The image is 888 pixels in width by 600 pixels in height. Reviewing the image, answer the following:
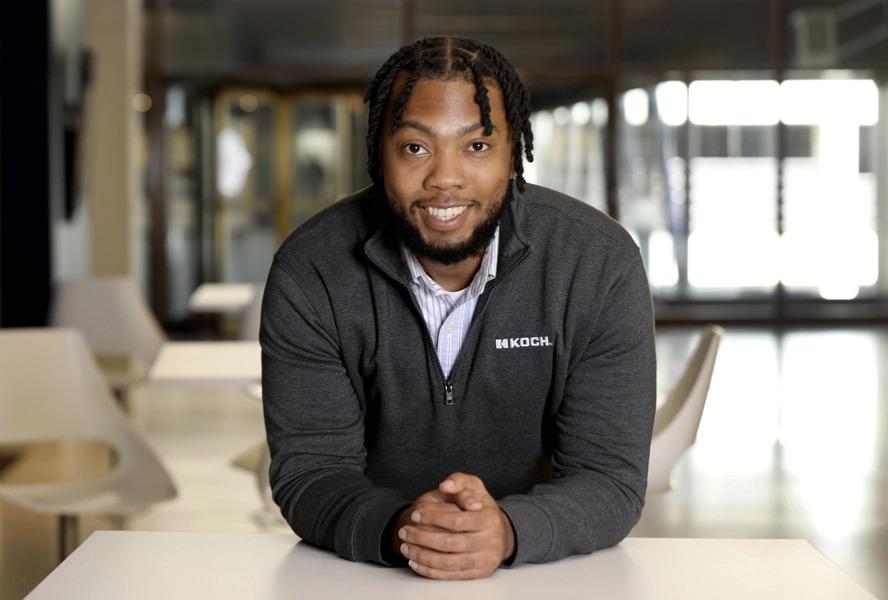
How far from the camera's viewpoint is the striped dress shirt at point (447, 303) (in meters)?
2.11

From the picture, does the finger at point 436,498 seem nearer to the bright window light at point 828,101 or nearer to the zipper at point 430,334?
the zipper at point 430,334

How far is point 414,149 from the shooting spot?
1.98m

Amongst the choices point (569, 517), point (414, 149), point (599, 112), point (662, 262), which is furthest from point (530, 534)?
point (662, 262)

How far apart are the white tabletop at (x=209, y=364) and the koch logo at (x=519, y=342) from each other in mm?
1930

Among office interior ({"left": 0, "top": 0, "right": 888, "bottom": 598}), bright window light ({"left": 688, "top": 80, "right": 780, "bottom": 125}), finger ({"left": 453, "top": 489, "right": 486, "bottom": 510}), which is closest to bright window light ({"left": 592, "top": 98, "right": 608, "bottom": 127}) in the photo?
office interior ({"left": 0, "top": 0, "right": 888, "bottom": 598})


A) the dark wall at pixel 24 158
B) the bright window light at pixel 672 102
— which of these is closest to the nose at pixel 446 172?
the dark wall at pixel 24 158

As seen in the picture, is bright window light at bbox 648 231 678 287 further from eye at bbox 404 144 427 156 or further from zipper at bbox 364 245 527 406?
eye at bbox 404 144 427 156

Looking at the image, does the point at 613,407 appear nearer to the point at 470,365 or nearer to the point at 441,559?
the point at 470,365

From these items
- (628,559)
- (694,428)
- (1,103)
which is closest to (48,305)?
(1,103)

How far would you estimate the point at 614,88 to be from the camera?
1341cm

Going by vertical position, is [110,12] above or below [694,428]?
above

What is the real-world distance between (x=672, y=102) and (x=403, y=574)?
40.5 feet

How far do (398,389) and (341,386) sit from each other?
0.10 m

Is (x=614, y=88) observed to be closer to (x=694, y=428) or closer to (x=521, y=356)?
(x=694, y=428)
